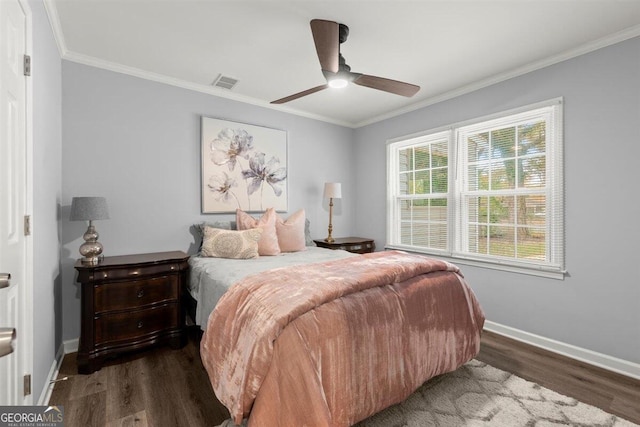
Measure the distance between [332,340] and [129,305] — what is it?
1887 mm

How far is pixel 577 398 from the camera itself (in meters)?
2.03

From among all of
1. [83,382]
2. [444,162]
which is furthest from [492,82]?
[83,382]

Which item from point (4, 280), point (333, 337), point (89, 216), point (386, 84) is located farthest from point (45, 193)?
point (386, 84)

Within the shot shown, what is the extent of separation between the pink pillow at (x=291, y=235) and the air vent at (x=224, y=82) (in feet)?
5.11

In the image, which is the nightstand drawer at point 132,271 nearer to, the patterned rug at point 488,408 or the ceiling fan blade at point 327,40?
the patterned rug at point 488,408

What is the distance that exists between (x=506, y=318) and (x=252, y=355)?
2.76 m

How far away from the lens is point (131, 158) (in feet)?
9.68

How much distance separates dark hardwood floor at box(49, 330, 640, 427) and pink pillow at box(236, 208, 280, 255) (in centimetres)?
112

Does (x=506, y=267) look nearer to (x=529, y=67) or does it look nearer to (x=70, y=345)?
(x=529, y=67)

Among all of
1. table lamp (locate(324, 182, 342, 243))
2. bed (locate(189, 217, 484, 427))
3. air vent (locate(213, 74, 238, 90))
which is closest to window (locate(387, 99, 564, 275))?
table lamp (locate(324, 182, 342, 243))

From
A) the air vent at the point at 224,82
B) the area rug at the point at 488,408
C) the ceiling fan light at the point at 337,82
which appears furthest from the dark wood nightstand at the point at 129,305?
the ceiling fan light at the point at 337,82

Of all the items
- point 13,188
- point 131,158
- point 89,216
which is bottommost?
point 89,216

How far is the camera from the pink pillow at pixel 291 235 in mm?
3447

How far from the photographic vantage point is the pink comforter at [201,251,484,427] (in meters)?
1.41
